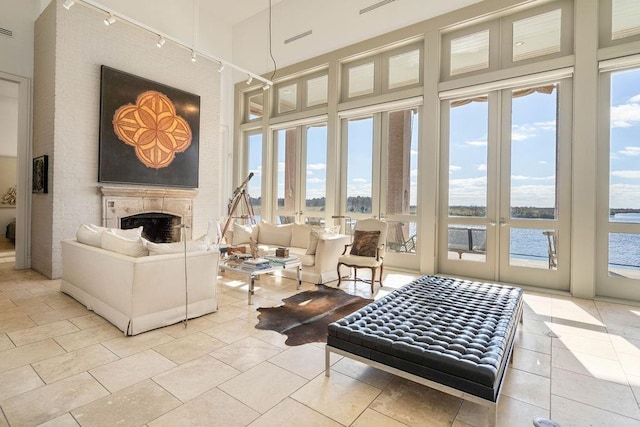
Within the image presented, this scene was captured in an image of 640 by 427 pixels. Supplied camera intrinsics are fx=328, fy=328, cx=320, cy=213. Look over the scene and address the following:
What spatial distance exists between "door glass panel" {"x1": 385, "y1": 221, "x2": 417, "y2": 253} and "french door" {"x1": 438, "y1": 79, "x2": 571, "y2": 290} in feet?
1.62

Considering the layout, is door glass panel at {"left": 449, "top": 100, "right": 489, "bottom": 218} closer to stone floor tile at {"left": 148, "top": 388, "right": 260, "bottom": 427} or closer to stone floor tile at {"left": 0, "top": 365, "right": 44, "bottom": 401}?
stone floor tile at {"left": 148, "top": 388, "right": 260, "bottom": 427}

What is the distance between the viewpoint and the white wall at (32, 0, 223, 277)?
5.05 m

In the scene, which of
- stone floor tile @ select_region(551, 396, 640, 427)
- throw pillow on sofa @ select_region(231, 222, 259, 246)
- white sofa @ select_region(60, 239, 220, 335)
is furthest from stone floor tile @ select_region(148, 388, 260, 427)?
throw pillow on sofa @ select_region(231, 222, 259, 246)

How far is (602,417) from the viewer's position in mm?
1958

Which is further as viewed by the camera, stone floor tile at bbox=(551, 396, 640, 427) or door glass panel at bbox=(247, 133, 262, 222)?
door glass panel at bbox=(247, 133, 262, 222)

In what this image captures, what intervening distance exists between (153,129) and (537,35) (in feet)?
21.5

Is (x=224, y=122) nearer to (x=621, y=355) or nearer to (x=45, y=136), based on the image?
(x=45, y=136)

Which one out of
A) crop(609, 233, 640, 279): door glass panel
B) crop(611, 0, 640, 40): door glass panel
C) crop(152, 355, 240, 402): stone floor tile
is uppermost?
crop(611, 0, 640, 40): door glass panel

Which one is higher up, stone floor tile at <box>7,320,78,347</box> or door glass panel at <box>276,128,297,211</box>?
door glass panel at <box>276,128,297,211</box>

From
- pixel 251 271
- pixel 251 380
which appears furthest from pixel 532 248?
pixel 251 380

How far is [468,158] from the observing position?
5504 millimetres

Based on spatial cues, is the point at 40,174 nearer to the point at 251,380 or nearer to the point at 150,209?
the point at 150,209

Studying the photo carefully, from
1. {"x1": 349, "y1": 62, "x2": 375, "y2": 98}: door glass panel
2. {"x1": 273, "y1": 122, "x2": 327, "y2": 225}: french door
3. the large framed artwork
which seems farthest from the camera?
{"x1": 273, "y1": 122, "x2": 327, "y2": 225}: french door

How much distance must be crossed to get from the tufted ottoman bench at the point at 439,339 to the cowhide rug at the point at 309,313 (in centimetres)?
80
